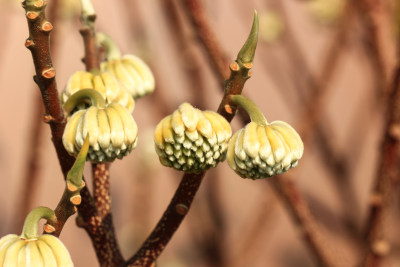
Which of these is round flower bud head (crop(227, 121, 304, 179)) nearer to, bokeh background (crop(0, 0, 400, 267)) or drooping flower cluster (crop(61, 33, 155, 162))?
drooping flower cluster (crop(61, 33, 155, 162))

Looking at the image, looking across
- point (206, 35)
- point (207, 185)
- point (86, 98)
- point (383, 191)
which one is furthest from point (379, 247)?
point (207, 185)

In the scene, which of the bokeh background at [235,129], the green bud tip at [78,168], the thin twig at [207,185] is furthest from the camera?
the bokeh background at [235,129]

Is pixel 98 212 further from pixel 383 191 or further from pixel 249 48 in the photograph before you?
pixel 383 191

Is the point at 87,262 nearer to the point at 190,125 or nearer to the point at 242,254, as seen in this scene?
the point at 242,254

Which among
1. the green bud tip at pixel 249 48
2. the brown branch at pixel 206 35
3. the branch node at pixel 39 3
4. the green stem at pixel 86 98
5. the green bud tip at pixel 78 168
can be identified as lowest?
the green bud tip at pixel 78 168

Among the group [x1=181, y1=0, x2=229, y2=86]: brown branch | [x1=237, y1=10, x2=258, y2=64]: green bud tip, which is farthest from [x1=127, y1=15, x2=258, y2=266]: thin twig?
[x1=181, y1=0, x2=229, y2=86]: brown branch

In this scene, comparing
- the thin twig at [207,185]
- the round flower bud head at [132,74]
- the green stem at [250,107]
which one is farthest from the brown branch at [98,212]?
the thin twig at [207,185]

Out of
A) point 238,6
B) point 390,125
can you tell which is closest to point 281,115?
point 238,6

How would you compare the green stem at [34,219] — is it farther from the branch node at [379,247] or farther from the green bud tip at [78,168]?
the branch node at [379,247]
